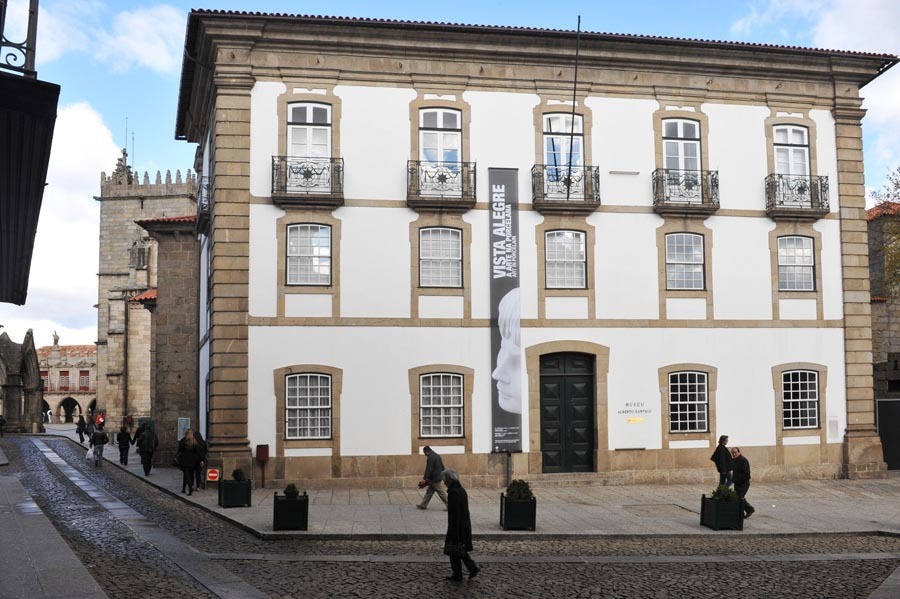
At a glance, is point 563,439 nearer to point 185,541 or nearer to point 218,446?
point 218,446

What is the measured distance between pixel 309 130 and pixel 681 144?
32.6 feet

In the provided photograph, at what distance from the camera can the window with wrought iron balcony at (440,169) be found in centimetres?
2430

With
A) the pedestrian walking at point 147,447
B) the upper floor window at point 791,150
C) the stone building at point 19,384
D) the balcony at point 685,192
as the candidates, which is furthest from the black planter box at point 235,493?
the stone building at point 19,384

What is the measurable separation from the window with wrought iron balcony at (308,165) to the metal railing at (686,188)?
8.35 metres

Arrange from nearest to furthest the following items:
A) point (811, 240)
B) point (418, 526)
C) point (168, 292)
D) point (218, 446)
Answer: point (418, 526) → point (218, 446) → point (811, 240) → point (168, 292)

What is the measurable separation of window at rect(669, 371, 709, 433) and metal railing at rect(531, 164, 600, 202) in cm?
526

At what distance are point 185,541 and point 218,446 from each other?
7.22 metres

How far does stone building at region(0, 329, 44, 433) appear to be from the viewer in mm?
55969

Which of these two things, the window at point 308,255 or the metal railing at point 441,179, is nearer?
the window at point 308,255

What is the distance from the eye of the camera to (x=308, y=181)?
2394cm

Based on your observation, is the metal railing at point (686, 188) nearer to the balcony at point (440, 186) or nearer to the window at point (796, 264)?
the window at point (796, 264)

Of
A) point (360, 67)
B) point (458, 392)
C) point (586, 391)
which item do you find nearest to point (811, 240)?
point (586, 391)

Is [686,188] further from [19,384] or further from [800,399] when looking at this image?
[19,384]

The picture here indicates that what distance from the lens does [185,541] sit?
15906 mm
